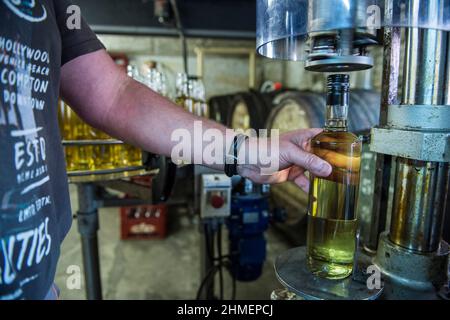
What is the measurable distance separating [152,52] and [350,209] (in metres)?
4.97

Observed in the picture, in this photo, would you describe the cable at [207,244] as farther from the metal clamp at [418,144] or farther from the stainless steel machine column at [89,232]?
the metal clamp at [418,144]

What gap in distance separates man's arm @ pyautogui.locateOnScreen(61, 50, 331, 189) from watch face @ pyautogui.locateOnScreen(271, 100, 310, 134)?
143 cm

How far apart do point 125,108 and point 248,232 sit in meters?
0.86

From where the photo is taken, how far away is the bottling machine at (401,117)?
0.46 metres

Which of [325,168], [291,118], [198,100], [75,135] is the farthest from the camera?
[291,118]

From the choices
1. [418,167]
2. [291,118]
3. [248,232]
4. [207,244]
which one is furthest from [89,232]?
[291,118]

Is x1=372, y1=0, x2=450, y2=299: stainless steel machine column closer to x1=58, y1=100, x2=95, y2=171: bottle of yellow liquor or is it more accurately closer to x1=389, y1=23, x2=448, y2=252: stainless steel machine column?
x1=389, y1=23, x2=448, y2=252: stainless steel machine column

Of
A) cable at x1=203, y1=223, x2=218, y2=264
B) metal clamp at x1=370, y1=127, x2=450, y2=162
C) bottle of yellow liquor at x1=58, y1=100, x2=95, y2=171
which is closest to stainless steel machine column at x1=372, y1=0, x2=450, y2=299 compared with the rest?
metal clamp at x1=370, y1=127, x2=450, y2=162

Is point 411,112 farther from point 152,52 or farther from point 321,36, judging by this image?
point 152,52

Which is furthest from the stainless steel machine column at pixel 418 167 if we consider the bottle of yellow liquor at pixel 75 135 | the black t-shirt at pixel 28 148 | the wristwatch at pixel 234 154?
the bottle of yellow liquor at pixel 75 135

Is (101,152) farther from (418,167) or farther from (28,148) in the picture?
(418,167)

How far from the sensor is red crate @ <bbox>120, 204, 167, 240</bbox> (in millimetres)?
2846

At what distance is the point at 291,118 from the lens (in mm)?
2330

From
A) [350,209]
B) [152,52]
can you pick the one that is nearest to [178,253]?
[350,209]
